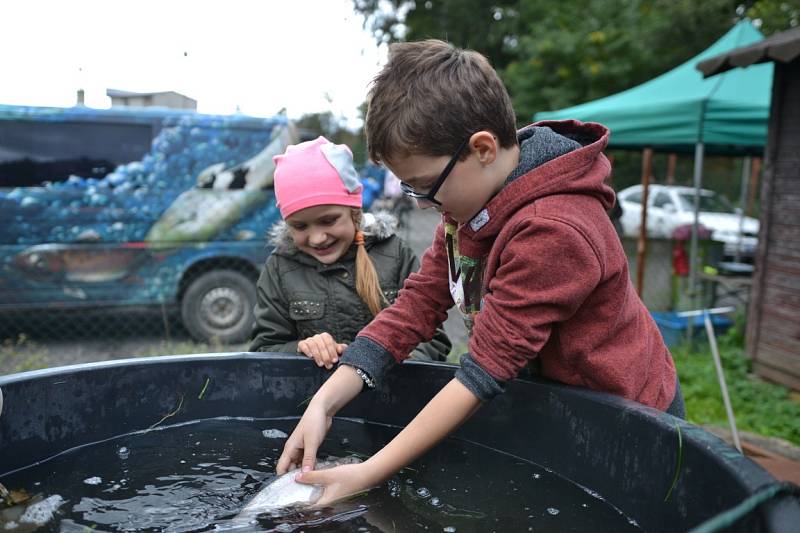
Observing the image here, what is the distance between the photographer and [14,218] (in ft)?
16.0

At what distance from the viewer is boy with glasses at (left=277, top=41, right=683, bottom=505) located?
1.16 metres

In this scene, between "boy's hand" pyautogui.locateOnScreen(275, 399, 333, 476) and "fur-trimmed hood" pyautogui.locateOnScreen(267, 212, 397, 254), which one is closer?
"boy's hand" pyautogui.locateOnScreen(275, 399, 333, 476)

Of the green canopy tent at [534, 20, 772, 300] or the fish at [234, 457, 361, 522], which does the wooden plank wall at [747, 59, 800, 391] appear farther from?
the fish at [234, 457, 361, 522]

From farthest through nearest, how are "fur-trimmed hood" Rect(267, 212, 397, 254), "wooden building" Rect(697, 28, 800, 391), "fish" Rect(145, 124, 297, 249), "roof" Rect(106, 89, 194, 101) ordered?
"fish" Rect(145, 124, 297, 249)
"wooden building" Rect(697, 28, 800, 391)
"roof" Rect(106, 89, 194, 101)
"fur-trimmed hood" Rect(267, 212, 397, 254)

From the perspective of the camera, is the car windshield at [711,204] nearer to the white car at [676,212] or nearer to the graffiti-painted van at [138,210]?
the white car at [676,212]

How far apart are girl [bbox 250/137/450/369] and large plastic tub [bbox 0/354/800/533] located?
263mm

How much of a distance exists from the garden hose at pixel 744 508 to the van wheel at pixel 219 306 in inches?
193

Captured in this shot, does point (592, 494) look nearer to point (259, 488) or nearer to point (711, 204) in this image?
point (259, 488)

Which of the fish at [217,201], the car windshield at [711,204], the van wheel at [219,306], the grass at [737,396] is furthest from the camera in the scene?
the car windshield at [711,204]

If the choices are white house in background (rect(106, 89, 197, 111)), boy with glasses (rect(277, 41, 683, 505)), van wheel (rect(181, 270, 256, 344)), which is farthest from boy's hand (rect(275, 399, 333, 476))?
van wheel (rect(181, 270, 256, 344))

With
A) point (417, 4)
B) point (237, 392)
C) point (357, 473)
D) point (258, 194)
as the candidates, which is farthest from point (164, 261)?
point (417, 4)

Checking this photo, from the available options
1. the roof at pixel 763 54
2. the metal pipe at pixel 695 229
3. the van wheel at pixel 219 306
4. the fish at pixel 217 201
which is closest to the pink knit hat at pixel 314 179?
A: the roof at pixel 763 54

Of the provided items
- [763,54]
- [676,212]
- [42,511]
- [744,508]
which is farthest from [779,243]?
[676,212]

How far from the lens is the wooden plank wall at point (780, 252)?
467cm
